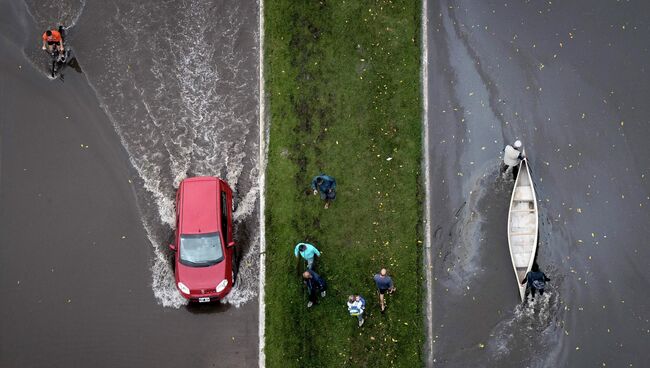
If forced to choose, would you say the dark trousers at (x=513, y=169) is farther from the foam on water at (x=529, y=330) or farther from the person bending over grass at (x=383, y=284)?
the person bending over grass at (x=383, y=284)

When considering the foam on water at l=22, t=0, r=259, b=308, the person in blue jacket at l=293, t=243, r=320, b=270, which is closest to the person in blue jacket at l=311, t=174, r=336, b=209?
the person in blue jacket at l=293, t=243, r=320, b=270

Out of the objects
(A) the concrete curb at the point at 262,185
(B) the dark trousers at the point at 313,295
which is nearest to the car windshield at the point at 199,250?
(A) the concrete curb at the point at 262,185

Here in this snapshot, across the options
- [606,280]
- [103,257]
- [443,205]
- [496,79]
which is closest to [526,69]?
[496,79]

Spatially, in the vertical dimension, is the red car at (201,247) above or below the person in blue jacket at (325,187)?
below

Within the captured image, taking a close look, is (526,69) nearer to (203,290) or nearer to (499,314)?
(499,314)

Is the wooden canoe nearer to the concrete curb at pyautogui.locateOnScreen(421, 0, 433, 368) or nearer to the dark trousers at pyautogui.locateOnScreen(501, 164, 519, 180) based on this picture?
the dark trousers at pyautogui.locateOnScreen(501, 164, 519, 180)
